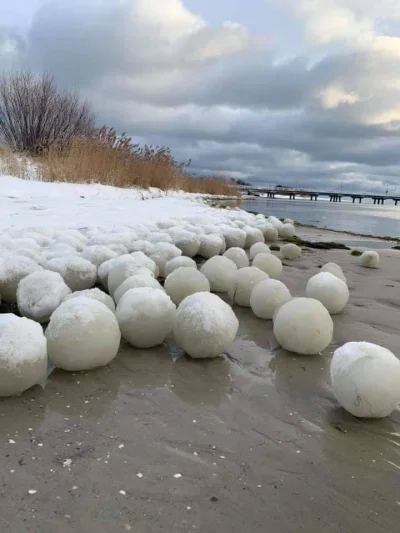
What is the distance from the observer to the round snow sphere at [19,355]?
5.08ft

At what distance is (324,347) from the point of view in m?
2.16

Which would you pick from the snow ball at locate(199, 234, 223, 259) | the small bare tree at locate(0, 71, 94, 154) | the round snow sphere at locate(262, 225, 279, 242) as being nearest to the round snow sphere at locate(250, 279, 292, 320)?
the snow ball at locate(199, 234, 223, 259)

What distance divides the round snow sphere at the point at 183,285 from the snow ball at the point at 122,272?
0.54 feet

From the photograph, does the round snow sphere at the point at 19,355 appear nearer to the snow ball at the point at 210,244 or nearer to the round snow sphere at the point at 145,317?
the round snow sphere at the point at 145,317

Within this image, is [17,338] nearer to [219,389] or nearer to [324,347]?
[219,389]

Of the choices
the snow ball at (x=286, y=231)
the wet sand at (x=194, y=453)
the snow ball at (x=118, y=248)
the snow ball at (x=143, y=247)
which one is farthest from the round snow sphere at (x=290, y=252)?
the wet sand at (x=194, y=453)

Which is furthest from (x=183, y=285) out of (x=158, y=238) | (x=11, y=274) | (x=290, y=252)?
(x=290, y=252)

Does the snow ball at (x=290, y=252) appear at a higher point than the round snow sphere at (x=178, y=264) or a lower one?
lower

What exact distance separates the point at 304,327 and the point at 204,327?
1.70ft

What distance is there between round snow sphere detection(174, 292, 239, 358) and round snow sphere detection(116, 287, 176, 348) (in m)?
0.08

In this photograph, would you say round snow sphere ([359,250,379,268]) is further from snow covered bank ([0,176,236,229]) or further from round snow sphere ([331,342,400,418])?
round snow sphere ([331,342,400,418])

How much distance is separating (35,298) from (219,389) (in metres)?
1.17

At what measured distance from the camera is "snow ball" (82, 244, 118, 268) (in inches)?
127

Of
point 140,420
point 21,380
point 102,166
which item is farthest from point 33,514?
point 102,166
